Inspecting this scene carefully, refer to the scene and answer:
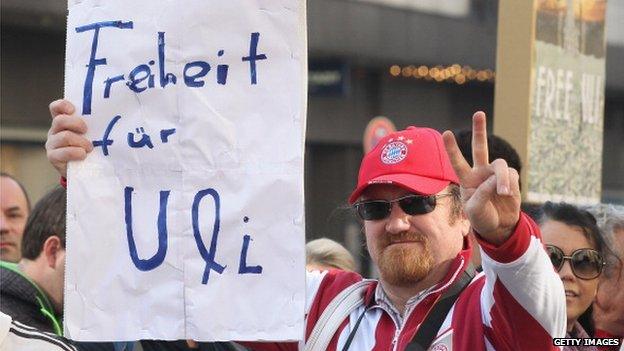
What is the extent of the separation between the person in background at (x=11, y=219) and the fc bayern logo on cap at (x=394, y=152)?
128 inches

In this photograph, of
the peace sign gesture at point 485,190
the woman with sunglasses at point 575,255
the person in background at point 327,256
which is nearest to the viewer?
the peace sign gesture at point 485,190

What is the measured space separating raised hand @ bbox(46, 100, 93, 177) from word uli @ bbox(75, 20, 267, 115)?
0.15ft

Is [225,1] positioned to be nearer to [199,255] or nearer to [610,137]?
[199,255]

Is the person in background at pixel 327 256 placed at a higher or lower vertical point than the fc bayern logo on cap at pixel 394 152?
lower

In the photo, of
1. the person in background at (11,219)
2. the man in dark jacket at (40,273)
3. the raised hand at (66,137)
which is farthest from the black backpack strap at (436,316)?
the person in background at (11,219)

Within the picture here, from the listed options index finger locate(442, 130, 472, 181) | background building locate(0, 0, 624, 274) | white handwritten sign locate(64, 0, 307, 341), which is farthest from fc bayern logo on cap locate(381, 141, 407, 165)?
background building locate(0, 0, 624, 274)

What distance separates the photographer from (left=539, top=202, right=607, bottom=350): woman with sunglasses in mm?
4016

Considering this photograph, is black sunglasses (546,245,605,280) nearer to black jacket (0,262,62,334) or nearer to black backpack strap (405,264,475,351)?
black backpack strap (405,264,475,351)

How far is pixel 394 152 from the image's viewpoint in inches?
150

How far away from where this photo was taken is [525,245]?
10.1 feet

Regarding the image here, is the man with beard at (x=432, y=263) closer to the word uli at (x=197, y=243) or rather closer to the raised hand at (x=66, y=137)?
the raised hand at (x=66, y=137)

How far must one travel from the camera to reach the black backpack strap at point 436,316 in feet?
11.2

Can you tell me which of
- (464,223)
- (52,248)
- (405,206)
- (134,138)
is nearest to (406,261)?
(405,206)

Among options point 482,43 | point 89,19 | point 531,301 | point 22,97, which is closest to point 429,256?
point 531,301
